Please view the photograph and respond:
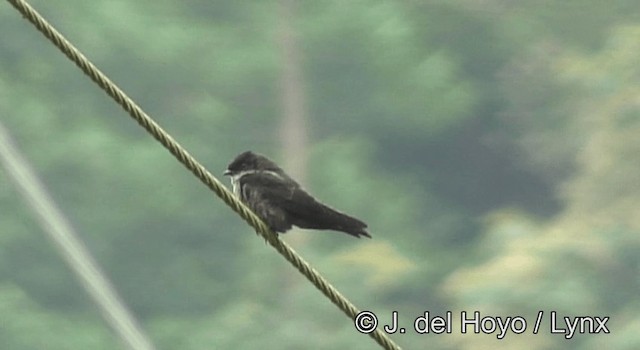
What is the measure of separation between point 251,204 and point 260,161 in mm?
271

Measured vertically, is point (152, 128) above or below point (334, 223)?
below

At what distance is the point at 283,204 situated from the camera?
5.55 m

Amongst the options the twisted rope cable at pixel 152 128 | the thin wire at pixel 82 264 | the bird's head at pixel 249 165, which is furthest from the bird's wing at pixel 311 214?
the thin wire at pixel 82 264

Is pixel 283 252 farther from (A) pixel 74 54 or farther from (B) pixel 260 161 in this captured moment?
(B) pixel 260 161

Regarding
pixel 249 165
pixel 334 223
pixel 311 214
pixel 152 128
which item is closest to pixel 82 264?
pixel 152 128

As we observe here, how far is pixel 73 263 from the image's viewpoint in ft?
12.2

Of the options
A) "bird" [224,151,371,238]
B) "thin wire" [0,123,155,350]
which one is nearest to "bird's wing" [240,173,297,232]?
"bird" [224,151,371,238]

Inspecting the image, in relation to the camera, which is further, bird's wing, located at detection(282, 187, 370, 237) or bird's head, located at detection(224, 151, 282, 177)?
bird's head, located at detection(224, 151, 282, 177)

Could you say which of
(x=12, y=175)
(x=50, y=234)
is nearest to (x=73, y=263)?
(x=50, y=234)

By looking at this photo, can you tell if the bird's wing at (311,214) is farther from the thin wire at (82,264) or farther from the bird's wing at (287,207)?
the thin wire at (82,264)

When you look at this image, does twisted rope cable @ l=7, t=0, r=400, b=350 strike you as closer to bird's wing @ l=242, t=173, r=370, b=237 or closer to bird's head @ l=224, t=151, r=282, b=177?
bird's wing @ l=242, t=173, r=370, b=237

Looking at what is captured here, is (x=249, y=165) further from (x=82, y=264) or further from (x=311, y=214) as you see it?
(x=82, y=264)

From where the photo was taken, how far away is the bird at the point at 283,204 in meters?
5.40

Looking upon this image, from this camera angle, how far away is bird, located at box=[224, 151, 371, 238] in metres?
5.40
